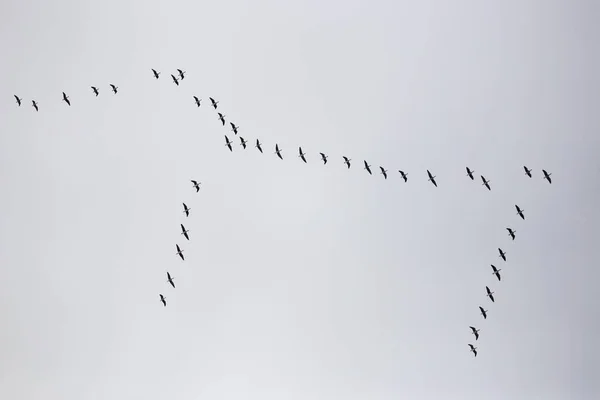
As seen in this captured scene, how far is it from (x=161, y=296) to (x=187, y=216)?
13343 mm

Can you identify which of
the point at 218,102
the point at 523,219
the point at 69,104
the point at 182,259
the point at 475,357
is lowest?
the point at 475,357

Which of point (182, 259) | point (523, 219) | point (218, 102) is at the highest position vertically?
point (218, 102)

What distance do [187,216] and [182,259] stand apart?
5209mm

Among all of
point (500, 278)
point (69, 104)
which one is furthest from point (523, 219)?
point (69, 104)

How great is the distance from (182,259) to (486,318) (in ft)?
121

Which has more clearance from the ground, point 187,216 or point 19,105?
point 19,105

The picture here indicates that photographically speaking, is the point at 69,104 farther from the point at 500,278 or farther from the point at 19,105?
the point at 500,278

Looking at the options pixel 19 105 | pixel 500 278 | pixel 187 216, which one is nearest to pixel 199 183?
pixel 187 216

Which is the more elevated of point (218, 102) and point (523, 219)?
point (218, 102)

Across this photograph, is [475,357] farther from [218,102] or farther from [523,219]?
[218,102]

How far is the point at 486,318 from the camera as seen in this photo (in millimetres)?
109500

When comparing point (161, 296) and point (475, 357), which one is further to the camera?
point (475, 357)

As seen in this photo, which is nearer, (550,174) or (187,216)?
(550,174)

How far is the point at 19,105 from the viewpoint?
11225 centimetres
